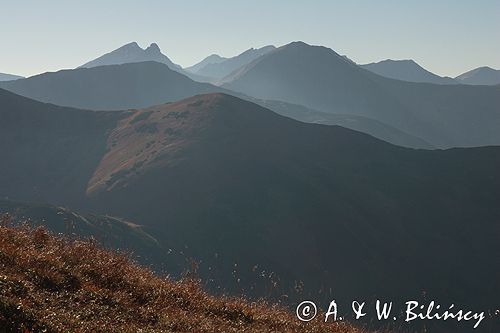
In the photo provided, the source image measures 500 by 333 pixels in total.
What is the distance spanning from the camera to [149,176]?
10512 cm

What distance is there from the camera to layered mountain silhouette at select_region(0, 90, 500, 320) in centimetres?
8131

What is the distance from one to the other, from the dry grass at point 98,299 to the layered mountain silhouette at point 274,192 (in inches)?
2193

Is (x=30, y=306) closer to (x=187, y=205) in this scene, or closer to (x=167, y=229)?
(x=167, y=229)

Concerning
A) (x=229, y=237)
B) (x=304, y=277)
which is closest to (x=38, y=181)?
(x=229, y=237)

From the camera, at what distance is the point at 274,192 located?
10062cm

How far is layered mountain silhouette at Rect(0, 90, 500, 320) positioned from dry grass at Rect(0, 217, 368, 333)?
2193 inches

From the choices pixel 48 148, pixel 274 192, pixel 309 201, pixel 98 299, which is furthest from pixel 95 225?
pixel 98 299

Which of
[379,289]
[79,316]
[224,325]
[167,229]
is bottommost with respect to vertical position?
[379,289]

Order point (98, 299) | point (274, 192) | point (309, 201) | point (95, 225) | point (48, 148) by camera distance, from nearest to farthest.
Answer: point (98, 299) → point (95, 225) → point (309, 201) → point (274, 192) → point (48, 148)

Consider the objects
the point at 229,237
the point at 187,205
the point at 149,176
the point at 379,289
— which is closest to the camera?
A: the point at 379,289

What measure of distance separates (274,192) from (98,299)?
93300 mm

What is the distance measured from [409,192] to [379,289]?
121 feet

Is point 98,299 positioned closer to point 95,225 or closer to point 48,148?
point 95,225

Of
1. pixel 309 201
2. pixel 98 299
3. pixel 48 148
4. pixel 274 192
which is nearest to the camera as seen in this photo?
pixel 98 299
